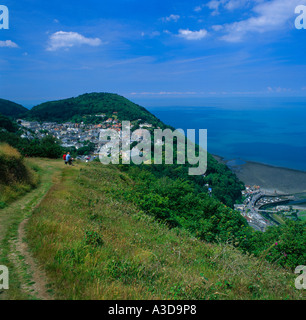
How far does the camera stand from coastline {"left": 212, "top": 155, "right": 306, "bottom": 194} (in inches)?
1999

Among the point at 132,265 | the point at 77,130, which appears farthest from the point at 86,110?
the point at 132,265

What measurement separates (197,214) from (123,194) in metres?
4.17

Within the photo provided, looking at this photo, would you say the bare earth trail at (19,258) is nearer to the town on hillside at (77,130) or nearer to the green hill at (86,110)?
the town on hillside at (77,130)

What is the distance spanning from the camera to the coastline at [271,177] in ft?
167

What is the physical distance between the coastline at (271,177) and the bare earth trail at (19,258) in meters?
53.0

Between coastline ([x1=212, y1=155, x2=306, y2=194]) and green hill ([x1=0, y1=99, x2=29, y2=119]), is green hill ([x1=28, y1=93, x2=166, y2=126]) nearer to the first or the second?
green hill ([x1=0, y1=99, x2=29, y2=119])

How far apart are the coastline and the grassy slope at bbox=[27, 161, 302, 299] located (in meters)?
50.3

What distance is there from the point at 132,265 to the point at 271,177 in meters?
64.0

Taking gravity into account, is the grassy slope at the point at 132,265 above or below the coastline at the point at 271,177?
above

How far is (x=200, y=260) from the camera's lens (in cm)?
553

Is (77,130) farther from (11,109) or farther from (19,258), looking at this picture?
(19,258)

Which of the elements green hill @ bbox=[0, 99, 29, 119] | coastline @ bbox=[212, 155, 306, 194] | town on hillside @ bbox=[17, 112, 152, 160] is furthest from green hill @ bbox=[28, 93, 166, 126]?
coastline @ bbox=[212, 155, 306, 194]

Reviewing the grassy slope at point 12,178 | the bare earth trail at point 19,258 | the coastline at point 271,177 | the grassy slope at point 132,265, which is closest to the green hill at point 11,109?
the coastline at point 271,177

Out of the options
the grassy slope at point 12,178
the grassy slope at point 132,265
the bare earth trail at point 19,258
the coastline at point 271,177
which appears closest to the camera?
the bare earth trail at point 19,258
